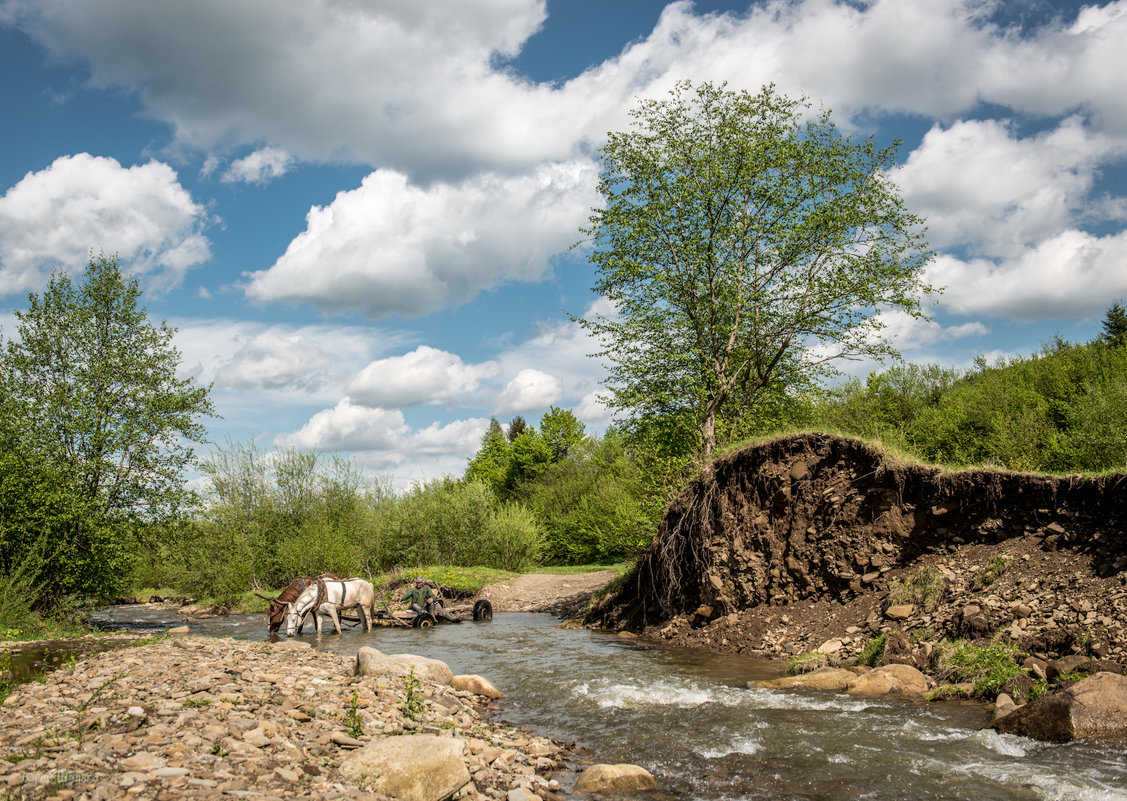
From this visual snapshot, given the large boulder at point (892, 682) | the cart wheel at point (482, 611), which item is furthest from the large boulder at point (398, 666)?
the cart wheel at point (482, 611)

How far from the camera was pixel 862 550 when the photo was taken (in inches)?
555

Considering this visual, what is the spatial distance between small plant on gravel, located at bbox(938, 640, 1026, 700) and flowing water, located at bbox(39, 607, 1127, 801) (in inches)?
19.6

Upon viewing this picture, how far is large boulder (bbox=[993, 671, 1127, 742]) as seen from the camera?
23.8ft

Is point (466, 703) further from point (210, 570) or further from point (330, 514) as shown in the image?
point (330, 514)

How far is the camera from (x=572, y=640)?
17562mm

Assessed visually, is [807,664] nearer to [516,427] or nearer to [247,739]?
[247,739]

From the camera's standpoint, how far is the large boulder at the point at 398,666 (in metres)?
11.1

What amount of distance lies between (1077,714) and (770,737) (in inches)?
131

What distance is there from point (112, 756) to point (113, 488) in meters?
18.5

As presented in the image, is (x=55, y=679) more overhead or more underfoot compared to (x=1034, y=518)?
Result: more underfoot

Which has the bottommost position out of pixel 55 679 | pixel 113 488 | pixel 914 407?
pixel 55 679

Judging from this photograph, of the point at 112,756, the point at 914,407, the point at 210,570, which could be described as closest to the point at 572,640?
the point at 112,756

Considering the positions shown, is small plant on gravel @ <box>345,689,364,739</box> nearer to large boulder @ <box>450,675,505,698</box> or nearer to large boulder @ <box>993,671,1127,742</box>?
large boulder @ <box>450,675,505,698</box>

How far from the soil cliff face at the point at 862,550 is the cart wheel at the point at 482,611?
264 inches
